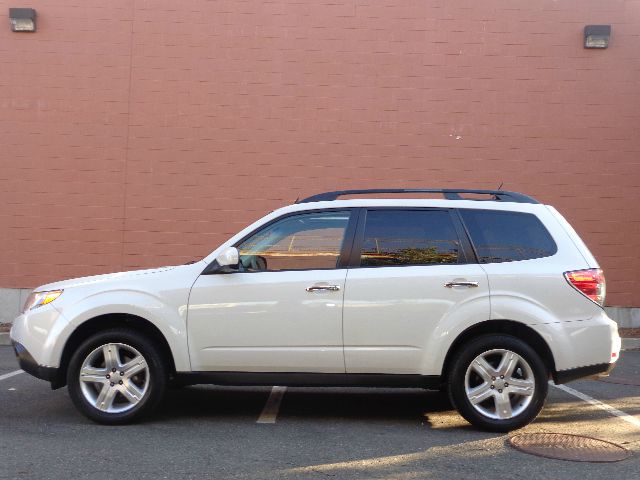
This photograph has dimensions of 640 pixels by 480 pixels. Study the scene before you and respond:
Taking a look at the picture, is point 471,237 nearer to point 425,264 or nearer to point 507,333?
point 425,264

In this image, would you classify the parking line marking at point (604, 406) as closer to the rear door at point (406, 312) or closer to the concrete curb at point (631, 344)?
the rear door at point (406, 312)

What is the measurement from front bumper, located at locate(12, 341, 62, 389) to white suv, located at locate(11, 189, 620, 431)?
0.01m

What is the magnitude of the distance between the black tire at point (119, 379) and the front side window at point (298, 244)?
100 cm

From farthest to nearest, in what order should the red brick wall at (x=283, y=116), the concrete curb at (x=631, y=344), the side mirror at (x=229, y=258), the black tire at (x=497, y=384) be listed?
1. the red brick wall at (x=283, y=116)
2. the concrete curb at (x=631, y=344)
3. the side mirror at (x=229, y=258)
4. the black tire at (x=497, y=384)

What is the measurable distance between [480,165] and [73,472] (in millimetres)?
10228

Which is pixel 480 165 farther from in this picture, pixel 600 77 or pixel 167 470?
pixel 167 470

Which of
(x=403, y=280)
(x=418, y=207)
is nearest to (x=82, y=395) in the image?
(x=403, y=280)

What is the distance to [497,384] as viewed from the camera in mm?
5883

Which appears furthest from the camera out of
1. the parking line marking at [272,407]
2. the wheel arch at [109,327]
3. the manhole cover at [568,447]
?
the parking line marking at [272,407]

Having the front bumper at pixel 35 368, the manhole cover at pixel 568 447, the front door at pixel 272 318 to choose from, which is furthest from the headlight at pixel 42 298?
the manhole cover at pixel 568 447

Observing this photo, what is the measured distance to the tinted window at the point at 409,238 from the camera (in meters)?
6.08

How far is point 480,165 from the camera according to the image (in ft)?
44.9

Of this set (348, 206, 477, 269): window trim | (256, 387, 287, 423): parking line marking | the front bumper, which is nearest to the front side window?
(348, 206, 477, 269): window trim

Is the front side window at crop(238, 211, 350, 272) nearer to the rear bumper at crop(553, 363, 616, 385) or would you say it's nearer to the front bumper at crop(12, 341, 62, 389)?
the front bumper at crop(12, 341, 62, 389)
